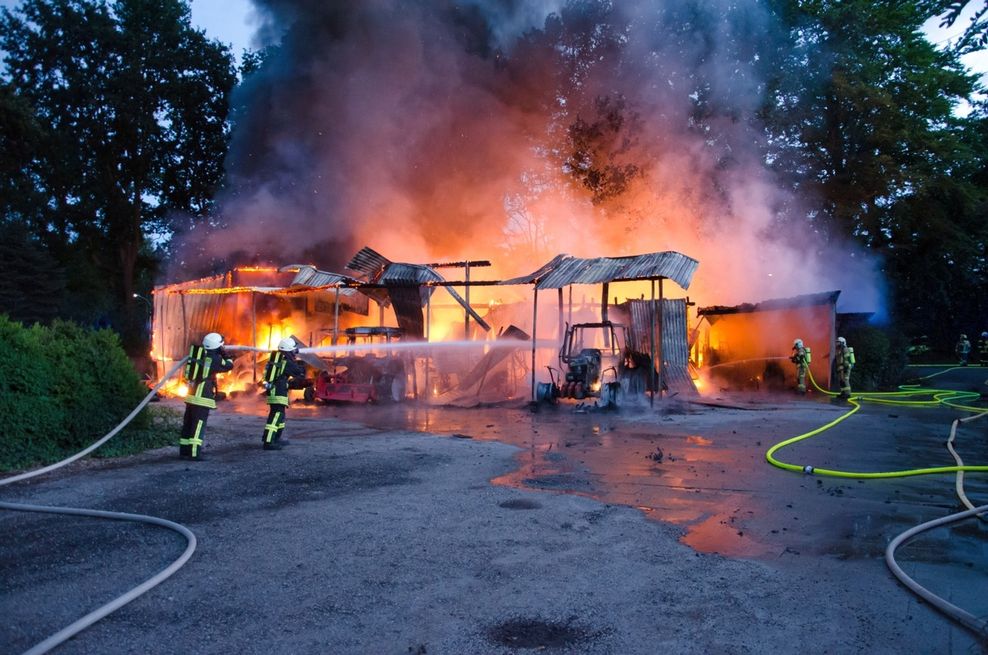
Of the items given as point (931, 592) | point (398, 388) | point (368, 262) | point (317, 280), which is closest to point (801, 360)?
point (398, 388)

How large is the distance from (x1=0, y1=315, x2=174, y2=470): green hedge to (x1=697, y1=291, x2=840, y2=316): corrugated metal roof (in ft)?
53.9

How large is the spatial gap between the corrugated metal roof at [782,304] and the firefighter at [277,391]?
14.8 m

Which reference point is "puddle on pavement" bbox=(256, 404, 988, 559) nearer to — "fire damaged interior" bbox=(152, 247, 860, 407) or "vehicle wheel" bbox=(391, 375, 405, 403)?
"fire damaged interior" bbox=(152, 247, 860, 407)

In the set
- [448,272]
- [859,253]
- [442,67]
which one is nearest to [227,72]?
[442,67]

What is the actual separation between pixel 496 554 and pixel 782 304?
17230mm

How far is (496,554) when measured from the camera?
452cm

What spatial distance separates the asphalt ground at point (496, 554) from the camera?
131 inches

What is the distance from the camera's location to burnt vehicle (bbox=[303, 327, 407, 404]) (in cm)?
1577

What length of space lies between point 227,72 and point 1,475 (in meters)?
27.9

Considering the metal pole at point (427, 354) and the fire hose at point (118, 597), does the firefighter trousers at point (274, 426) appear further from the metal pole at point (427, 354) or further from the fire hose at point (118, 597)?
the metal pole at point (427, 354)

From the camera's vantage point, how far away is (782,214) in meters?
23.1

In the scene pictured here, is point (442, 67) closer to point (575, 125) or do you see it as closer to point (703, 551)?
point (575, 125)

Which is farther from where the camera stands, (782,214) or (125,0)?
(125,0)

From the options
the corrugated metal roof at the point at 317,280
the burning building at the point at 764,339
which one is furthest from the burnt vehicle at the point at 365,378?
the burning building at the point at 764,339
